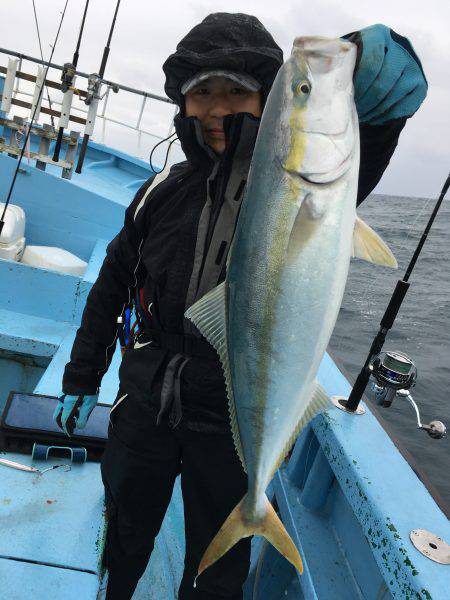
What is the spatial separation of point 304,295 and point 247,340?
0.23 meters

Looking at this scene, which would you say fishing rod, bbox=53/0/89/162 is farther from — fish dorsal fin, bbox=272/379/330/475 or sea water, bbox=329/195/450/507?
fish dorsal fin, bbox=272/379/330/475

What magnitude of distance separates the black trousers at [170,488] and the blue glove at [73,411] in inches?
13.6

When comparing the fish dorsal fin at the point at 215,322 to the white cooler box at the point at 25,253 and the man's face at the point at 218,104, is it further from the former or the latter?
the white cooler box at the point at 25,253

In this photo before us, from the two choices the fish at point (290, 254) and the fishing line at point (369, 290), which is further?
the fishing line at point (369, 290)

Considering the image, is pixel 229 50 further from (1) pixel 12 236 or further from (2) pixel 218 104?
(1) pixel 12 236

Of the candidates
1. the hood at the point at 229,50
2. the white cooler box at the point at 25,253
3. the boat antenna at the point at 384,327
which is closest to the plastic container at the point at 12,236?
the white cooler box at the point at 25,253

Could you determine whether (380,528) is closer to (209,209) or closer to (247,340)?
(247,340)

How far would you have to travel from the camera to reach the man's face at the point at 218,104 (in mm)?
1849

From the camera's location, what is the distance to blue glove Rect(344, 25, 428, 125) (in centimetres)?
134

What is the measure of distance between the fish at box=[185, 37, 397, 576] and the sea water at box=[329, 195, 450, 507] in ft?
4.53

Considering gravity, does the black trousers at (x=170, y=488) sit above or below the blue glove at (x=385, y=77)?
below

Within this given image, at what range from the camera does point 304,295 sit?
1.27 metres

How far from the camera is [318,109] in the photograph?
45.9 inches

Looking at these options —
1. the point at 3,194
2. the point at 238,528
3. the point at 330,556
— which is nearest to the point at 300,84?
the point at 238,528
